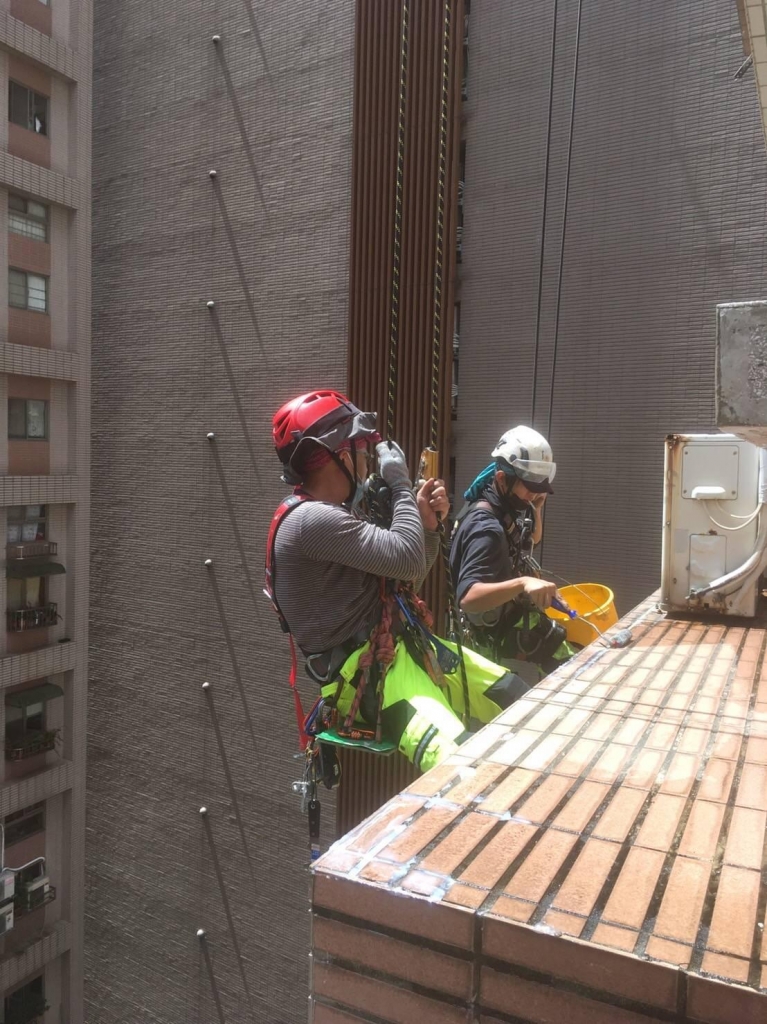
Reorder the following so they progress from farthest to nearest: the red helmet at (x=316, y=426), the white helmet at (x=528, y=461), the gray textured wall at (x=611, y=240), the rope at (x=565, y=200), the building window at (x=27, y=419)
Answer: the building window at (x=27, y=419) < the rope at (x=565, y=200) < the gray textured wall at (x=611, y=240) < the white helmet at (x=528, y=461) < the red helmet at (x=316, y=426)

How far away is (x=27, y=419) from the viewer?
36.5 ft

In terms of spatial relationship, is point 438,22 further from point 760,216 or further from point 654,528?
point 654,528

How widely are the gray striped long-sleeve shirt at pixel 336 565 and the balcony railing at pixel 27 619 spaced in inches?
396

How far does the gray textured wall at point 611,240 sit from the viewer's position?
665 cm

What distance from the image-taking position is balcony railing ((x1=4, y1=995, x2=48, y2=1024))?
36.7ft

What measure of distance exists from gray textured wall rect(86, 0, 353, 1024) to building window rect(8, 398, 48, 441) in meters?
1.00

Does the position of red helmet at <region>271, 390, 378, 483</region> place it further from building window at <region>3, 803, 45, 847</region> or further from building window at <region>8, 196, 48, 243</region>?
building window at <region>3, 803, 45, 847</region>

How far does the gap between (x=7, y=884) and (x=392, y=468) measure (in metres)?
11.3

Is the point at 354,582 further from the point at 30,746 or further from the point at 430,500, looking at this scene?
the point at 30,746

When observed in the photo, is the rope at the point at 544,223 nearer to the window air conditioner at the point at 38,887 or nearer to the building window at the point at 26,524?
the building window at the point at 26,524

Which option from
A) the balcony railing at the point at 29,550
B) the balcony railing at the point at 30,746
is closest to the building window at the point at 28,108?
the balcony railing at the point at 29,550

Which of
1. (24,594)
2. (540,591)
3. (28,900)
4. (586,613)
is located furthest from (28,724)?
(540,591)

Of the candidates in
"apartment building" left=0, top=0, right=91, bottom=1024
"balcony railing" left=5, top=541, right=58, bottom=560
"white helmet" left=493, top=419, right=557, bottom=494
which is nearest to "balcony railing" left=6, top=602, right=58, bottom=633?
"apartment building" left=0, top=0, right=91, bottom=1024

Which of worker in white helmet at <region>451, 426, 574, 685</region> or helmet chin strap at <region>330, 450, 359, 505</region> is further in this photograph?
worker in white helmet at <region>451, 426, 574, 685</region>
